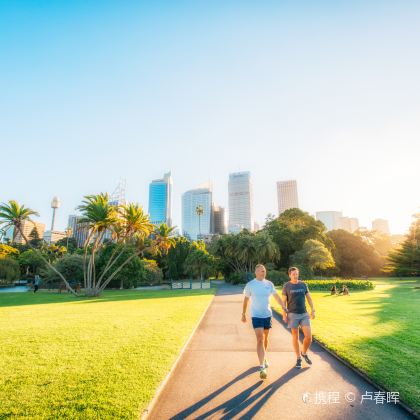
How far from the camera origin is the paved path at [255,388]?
3754 mm

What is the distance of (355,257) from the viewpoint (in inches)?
2299

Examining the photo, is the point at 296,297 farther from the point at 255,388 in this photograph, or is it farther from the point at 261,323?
the point at 255,388

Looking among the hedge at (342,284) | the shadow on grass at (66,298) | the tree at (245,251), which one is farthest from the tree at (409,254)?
the shadow on grass at (66,298)

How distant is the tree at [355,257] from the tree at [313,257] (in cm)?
2207

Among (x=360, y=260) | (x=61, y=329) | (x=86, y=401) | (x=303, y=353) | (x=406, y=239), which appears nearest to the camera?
(x=86, y=401)

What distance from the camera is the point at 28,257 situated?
53.6 meters

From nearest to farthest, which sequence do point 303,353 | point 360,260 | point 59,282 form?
point 303,353 → point 59,282 → point 360,260

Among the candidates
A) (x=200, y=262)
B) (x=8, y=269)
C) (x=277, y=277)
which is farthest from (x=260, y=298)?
(x=8, y=269)

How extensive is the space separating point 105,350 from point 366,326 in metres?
8.23

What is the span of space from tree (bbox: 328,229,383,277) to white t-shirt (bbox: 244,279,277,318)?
193 feet

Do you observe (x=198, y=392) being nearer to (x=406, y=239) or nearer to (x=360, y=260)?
(x=406, y=239)

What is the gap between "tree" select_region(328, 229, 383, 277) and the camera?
58062 millimetres

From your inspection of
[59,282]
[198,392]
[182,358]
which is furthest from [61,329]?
[59,282]

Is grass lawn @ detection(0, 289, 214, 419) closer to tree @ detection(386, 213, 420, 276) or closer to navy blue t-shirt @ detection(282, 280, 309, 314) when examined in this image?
navy blue t-shirt @ detection(282, 280, 309, 314)
